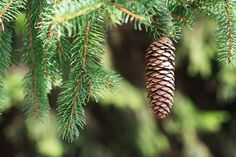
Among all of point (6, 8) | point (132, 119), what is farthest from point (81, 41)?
point (132, 119)

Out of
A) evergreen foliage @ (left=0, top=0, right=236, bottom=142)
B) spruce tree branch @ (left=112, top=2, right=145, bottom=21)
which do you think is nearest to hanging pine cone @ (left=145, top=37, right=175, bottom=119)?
evergreen foliage @ (left=0, top=0, right=236, bottom=142)

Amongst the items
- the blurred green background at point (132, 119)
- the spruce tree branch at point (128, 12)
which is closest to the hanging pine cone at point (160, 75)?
the spruce tree branch at point (128, 12)

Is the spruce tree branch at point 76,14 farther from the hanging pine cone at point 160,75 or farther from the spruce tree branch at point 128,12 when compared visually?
the hanging pine cone at point 160,75

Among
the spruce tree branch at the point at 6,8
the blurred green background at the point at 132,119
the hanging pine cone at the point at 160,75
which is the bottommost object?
the blurred green background at the point at 132,119

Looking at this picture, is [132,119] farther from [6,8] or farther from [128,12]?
[128,12]

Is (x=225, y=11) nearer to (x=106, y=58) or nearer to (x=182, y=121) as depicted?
(x=106, y=58)

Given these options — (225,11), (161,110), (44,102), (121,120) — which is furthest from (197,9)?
Answer: (121,120)

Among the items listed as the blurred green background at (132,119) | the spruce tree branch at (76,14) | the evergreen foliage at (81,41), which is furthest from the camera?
the blurred green background at (132,119)
